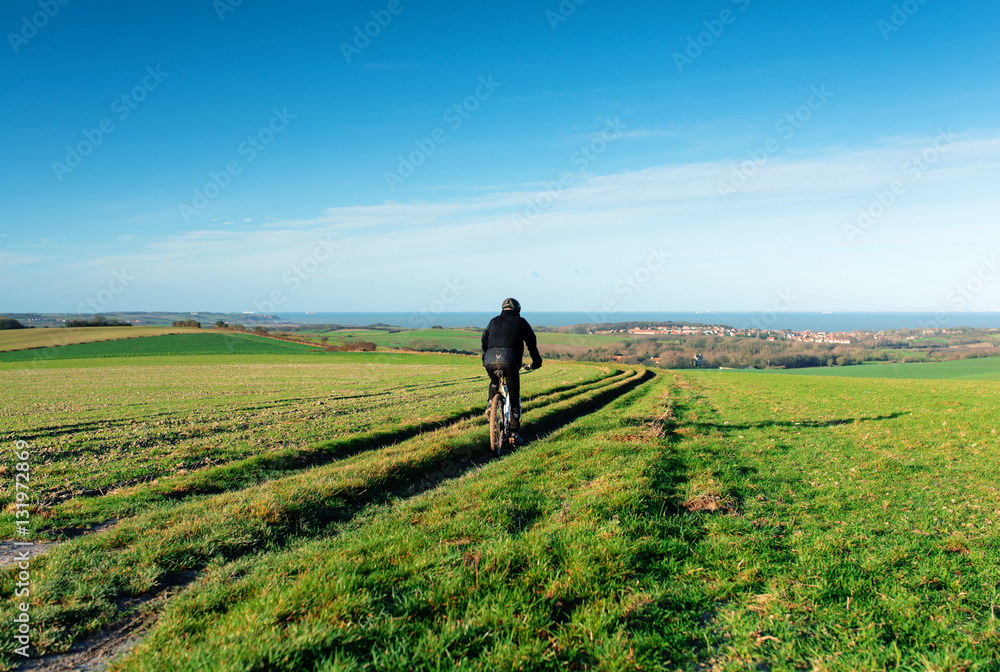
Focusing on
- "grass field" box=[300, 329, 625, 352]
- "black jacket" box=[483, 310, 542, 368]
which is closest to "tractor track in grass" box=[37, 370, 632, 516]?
"black jacket" box=[483, 310, 542, 368]

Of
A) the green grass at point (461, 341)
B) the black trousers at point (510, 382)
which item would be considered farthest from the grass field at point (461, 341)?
the black trousers at point (510, 382)

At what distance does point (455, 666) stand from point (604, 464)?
575 centimetres

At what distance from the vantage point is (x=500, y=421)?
35.0 feet

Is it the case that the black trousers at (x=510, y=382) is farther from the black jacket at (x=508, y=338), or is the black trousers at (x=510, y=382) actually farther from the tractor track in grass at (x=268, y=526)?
the tractor track in grass at (x=268, y=526)

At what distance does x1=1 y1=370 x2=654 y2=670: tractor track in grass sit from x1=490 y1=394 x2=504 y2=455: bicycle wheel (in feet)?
1.27

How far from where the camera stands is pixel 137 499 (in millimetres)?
7180

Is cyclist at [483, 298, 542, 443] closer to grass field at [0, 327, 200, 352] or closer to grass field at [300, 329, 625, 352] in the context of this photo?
grass field at [300, 329, 625, 352]

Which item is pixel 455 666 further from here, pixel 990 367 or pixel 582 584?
pixel 990 367

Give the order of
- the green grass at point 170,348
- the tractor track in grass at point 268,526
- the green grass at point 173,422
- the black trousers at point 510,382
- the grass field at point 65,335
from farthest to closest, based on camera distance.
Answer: the grass field at point 65,335 < the green grass at point 170,348 < the black trousers at point 510,382 < the green grass at point 173,422 < the tractor track in grass at point 268,526

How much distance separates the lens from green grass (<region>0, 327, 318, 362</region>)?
55.6 meters

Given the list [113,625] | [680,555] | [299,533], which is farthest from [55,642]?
[680,555]

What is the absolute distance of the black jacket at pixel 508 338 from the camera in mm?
9898

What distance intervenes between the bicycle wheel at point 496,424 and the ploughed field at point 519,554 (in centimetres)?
58

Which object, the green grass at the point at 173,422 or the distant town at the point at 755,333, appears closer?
the green grass at the point at 173,422
